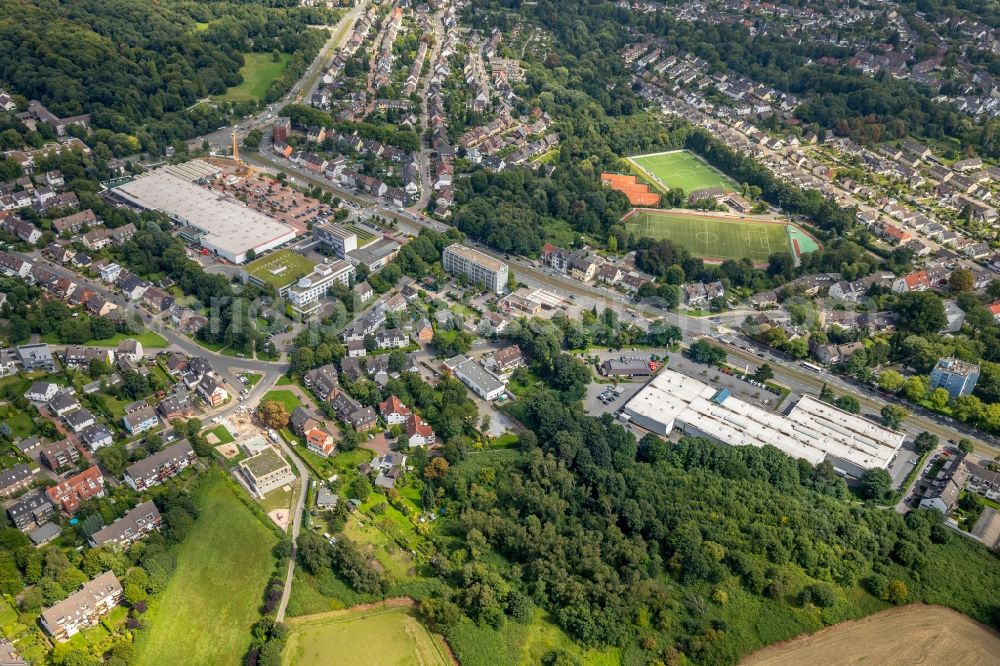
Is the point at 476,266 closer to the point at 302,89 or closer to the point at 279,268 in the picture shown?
the point at 279,268

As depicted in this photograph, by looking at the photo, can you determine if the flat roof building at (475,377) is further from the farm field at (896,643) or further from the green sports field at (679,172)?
the green sports field at (679,172)

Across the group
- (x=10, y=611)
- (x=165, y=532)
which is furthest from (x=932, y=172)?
(x=10, y=611)

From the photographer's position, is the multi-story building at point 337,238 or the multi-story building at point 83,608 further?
the multi-story building at point 337,238

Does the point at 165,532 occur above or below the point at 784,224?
below

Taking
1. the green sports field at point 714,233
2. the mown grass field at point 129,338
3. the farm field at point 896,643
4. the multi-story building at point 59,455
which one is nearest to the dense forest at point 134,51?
the mown grass field at point 129,338

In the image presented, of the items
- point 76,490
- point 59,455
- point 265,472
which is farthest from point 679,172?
point 76,490

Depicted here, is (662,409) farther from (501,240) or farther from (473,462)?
(501,240)

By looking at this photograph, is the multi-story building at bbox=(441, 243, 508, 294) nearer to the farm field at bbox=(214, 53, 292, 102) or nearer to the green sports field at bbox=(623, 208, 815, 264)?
the green sports field at bbox=(623, 208, 815, 264)
